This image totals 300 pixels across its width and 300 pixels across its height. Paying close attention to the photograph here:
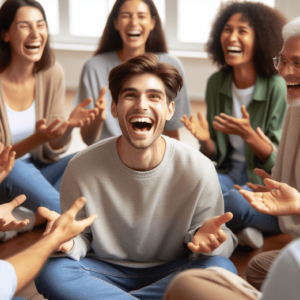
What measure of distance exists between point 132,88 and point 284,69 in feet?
1.89

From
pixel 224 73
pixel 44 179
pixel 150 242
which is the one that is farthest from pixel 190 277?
pixel 224 73

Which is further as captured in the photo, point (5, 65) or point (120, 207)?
point (5, 65)

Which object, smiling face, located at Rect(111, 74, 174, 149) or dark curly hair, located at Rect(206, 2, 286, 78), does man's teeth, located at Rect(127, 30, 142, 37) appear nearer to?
dark curly hair, located at Rect(206, 2, 286, 78)

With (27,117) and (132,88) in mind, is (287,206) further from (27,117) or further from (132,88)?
(27,117)

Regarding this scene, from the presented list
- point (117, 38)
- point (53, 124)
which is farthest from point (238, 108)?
point (53, 124)

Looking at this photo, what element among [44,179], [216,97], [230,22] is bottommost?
[44,179]

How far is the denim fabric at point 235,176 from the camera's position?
2.48 metres

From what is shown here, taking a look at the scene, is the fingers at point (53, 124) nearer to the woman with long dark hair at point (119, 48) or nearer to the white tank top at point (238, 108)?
the woman with long dark hair at point (119, 48)

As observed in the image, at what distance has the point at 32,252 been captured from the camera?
1319 mm

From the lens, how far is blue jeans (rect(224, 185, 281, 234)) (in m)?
2.25

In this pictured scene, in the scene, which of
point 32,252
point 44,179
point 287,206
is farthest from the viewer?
point 44,179

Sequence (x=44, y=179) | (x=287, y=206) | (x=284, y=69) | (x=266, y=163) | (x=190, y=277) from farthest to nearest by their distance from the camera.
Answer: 1. (x=44, y=179)
2. (x=266, y=163)
3. (x=284, y=69)
4. (x=287, y=206)
5. (x=190, y=277)

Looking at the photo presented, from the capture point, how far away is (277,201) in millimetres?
1633

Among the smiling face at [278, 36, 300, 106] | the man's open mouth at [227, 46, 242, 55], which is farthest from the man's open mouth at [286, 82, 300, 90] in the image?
the man's open mouth at [227, 46, 242, 55]
